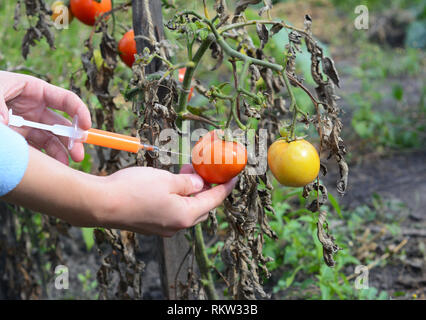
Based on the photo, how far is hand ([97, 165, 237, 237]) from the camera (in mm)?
965

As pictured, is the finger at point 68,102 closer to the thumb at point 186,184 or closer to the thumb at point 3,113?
the thumb at point 3,113

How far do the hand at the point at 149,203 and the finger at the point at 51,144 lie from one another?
0.28m

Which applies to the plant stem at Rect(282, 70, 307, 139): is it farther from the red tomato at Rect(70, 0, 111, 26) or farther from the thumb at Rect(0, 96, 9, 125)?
the red tomato at Rect(70, 0, 111, 26)

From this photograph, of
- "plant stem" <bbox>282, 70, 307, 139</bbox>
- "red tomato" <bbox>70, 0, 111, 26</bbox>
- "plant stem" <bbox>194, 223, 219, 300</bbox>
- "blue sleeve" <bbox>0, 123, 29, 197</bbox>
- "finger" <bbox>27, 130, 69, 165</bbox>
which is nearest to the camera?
"blue sleeve" <bbox>0, 123, 29, 197</bbox>

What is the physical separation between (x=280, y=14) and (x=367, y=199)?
3599 millimetres

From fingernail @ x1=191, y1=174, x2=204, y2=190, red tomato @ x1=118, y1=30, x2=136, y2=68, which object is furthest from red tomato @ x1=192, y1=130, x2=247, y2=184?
red tomato @ x1=118, y1=30, x2=136, y2=68

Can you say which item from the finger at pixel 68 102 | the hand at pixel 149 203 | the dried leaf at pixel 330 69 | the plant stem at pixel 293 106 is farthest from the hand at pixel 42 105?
the dried leaf at pixel 330 69

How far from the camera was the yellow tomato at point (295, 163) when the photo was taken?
104 centimetres

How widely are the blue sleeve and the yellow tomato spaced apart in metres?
0.51

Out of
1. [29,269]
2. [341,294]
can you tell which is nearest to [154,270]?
[29,269]

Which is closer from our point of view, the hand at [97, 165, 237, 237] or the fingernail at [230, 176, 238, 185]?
the hand at [97, 165, 237, 237]

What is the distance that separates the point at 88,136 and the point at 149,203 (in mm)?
248

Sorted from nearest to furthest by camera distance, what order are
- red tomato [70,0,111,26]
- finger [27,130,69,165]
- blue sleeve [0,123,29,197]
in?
1. blue sleeve [0,123,29,197]
2. finger [27,130,69,165]
3. red tomato [70,0,111,26]

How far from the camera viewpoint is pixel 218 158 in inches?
40.7
